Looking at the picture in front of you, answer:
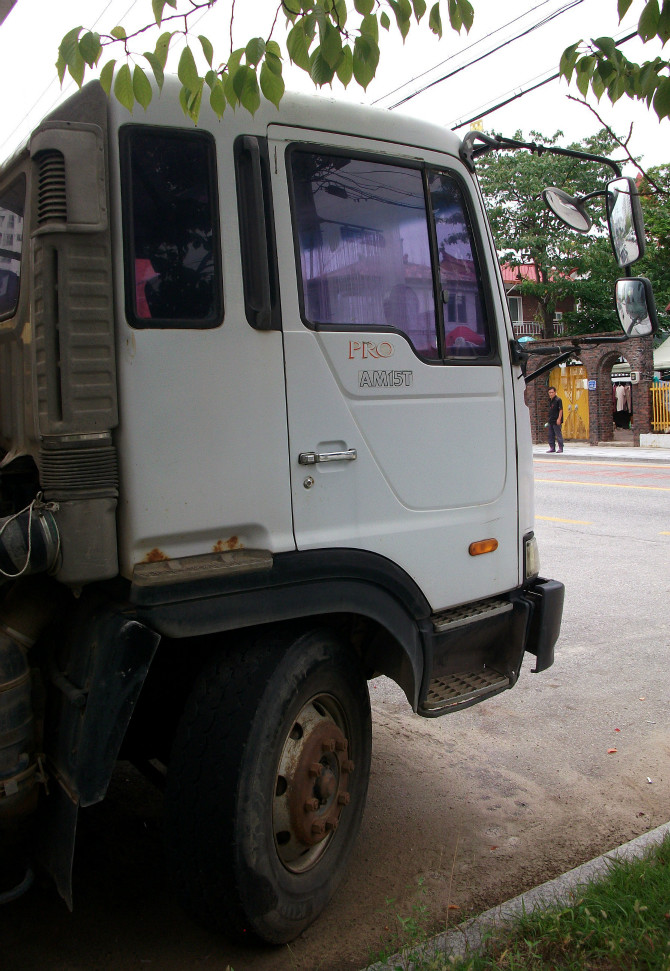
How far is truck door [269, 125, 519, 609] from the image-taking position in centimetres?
289

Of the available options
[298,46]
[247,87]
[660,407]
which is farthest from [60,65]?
[660,407]

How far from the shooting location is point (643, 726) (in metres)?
4.80

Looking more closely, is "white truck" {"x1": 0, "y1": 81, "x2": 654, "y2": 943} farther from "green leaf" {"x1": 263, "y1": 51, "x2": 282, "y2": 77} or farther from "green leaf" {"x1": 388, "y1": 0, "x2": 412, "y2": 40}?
"green leaf" {"x1": 388, "y1": 0, "x2": 412, "y2": 40}

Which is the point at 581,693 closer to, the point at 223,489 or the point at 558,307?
the point at 223,489

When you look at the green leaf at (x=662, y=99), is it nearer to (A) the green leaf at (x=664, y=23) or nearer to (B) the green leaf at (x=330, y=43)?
(A) the green leaf at (x=664, y=23)

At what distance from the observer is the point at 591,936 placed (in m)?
2.68

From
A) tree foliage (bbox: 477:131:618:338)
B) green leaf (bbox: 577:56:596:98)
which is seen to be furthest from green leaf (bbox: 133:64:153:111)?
tree foliage (bbox: 477:131:618:338)

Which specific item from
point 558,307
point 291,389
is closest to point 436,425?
point 291,389

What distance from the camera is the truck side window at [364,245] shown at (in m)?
2.93

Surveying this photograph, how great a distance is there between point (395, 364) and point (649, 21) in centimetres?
139

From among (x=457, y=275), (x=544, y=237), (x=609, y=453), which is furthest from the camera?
(x=544, y=237)

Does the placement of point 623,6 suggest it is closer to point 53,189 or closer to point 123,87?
point 123,87

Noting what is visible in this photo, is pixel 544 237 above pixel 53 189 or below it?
above

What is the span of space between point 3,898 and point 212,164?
238 centimetres
